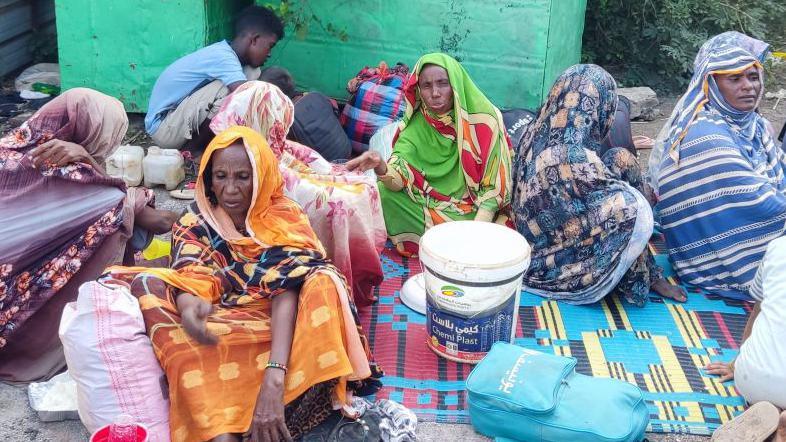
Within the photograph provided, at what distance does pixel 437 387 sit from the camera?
11.1 ft

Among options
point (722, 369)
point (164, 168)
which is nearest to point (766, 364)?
point (722, 369)

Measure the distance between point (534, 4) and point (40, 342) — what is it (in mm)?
3783

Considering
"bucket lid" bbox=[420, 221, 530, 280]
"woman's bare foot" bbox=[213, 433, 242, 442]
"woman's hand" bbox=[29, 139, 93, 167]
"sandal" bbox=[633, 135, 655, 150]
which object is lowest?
"woman's bare foot" bbox=[213, 433, 242, 442]

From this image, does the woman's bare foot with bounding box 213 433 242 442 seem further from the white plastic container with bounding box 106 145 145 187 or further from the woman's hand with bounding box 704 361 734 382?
the white plastic container with bounding box 106 145 145 187

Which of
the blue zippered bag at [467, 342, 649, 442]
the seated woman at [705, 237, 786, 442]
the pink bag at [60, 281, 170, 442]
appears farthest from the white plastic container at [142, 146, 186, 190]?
the seated woman at [705, 237, 786, 442]

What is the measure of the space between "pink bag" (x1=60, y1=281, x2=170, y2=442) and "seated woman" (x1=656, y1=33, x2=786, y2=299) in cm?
263

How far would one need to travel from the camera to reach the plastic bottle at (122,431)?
2.62 m

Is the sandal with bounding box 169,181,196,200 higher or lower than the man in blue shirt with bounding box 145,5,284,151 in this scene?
lower

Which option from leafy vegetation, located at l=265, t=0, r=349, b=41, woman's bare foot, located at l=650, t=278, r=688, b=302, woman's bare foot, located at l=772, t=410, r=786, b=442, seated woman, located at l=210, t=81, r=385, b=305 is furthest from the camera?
leafy vegetation, located at l=265, t=0, r=349, b=41

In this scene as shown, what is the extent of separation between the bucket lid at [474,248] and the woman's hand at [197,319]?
96 cm

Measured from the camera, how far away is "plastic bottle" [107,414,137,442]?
262 cm

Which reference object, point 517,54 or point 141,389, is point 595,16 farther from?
point 141,389

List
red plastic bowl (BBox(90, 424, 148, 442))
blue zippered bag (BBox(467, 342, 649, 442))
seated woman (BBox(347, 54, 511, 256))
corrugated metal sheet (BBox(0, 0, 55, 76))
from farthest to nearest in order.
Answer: corrugated metal sheet (BBox(0, 0, 55, 76))
seated woman (BBox(347, 54, 511, 256))
blue zippered bag (BBox(467, 342, 649, 442))
red plastic bowl (BBox(90, 424, 148, 442))

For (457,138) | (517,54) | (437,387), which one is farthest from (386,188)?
(517,54)
